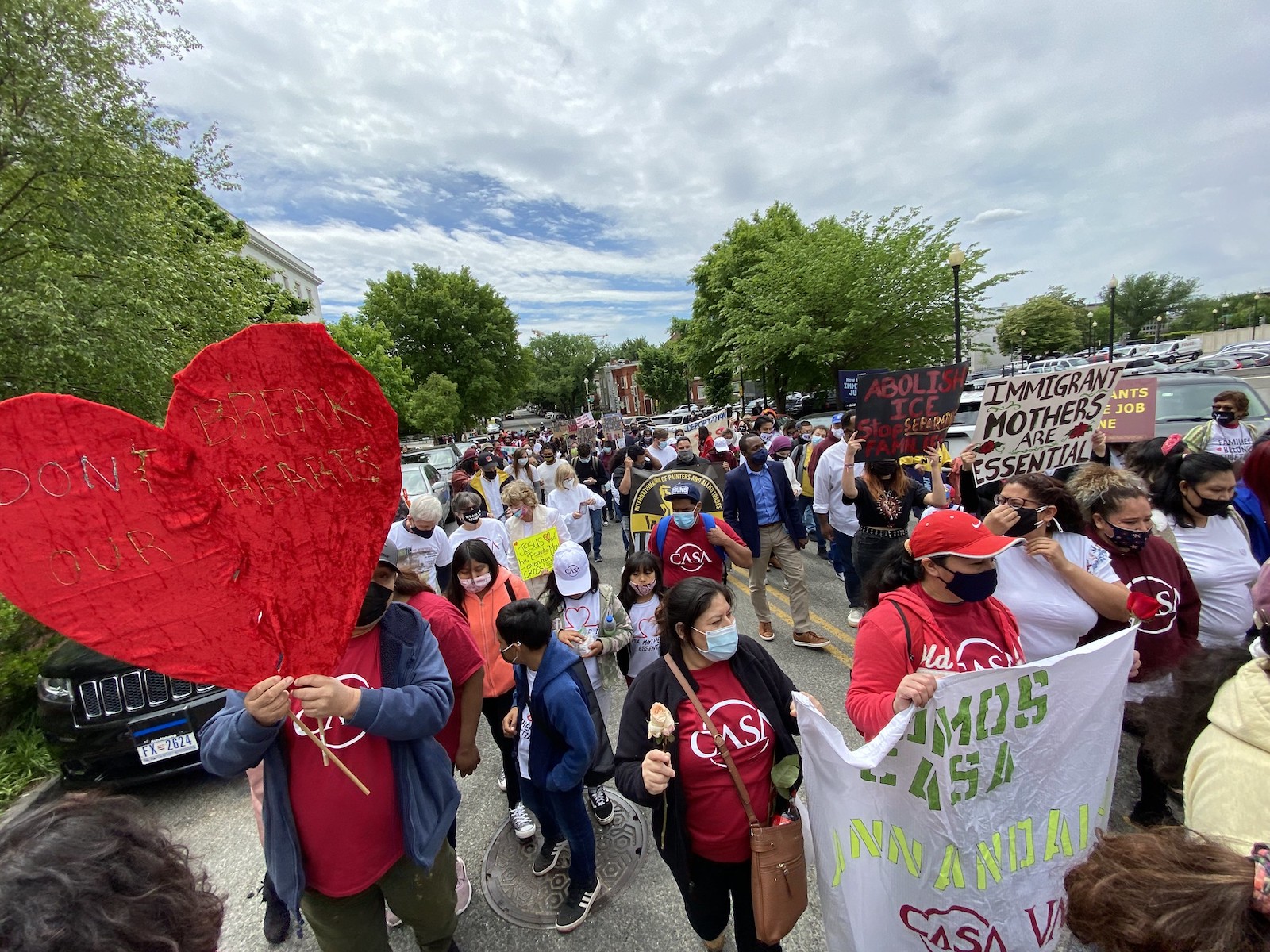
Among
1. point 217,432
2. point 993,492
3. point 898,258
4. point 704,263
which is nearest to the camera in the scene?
point 217,432

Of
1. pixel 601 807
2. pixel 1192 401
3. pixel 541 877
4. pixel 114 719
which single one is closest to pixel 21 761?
pixel 114 719

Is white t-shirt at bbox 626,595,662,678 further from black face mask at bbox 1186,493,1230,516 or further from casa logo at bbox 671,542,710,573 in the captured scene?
black face mask at bbox 1186,493,1230,516

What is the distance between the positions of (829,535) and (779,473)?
6.25 feet

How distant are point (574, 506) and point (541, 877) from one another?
420 cm

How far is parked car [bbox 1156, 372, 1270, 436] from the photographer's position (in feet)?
26.2

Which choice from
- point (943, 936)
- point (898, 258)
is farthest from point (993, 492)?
point (898, 258)

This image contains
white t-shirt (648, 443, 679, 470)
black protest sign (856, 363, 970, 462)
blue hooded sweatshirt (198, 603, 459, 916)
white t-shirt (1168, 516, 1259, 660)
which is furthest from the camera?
white t-shirt (648, 443, 679, 470)

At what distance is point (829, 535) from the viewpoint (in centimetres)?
684

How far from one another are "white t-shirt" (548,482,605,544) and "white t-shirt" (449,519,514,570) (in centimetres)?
172

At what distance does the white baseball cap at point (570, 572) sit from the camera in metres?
3.48

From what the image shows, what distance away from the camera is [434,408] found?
92.0 ft

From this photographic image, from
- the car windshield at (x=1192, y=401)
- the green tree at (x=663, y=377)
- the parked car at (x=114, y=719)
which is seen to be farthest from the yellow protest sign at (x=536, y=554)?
the green tree at (x=663, y=377)

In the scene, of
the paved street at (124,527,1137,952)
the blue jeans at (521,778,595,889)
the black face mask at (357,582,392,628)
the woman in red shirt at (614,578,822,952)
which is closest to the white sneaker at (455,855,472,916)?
the paved street at (124,527,1137,952)

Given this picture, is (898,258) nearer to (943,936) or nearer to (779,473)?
(779,473)
